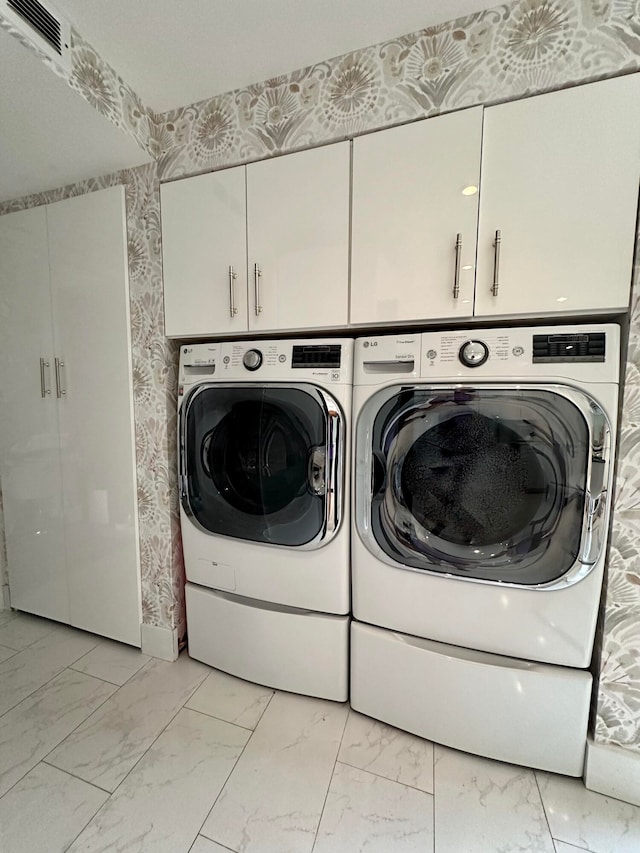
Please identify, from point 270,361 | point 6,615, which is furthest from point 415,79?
point 6,615

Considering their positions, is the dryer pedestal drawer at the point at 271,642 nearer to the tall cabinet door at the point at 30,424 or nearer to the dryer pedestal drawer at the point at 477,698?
the dryer pedestal drawer at the point at 477,698

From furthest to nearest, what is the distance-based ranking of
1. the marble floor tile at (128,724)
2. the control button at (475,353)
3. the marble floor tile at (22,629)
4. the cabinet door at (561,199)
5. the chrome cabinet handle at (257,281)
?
the marble floor tile at (22,629) → the chrome cabinet handle at (257,281) → the marble floor tile at (128,724) → the control button at (475,353) → the cabinet door at (561,199)

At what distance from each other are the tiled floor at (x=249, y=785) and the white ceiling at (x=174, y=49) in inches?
84.2

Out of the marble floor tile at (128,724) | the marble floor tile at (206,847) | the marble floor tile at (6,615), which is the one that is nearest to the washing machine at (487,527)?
the marble floor tile at (206,847)

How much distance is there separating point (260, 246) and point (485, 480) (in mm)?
1109

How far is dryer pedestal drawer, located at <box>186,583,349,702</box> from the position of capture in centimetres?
126

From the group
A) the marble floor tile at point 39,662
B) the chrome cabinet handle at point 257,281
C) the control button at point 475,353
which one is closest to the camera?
the control button at point 475,353

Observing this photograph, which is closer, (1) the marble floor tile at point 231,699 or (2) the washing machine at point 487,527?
(2) the washing machine at point 487,527

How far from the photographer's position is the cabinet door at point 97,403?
143 centimetres

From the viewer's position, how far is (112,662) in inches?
60.9

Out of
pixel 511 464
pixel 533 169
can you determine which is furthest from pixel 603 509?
pixel 533 169

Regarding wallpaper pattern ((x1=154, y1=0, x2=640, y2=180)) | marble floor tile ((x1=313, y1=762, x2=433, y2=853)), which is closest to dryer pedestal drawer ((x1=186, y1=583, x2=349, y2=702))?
marble floor tile ((x1=313, y1=762, x2=433, y2=853))

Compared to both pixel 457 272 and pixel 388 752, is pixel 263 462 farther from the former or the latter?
pixel 388 752

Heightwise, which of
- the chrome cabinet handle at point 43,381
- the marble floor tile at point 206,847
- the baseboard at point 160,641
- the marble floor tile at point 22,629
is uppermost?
the chrome cabinet handle at point 43,381
